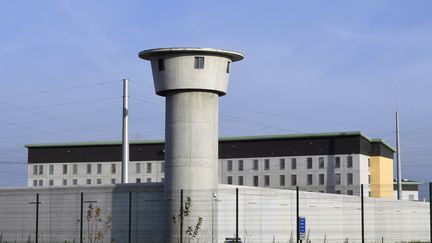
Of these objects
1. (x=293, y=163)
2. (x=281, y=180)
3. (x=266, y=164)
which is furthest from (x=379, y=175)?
(x=266, y=164)

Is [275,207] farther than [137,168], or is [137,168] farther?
[137,168]

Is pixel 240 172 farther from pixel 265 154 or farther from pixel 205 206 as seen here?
pixel 205 206

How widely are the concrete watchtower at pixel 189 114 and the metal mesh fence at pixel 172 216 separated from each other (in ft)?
2.95

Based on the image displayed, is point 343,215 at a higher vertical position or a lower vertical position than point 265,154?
lower

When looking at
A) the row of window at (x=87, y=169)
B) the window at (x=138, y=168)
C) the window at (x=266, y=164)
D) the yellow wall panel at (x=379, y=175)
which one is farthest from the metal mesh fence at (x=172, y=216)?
the window at (x=138, y=168)

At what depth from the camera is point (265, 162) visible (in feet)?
320

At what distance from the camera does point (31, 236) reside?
4781 cm

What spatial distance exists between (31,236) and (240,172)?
173 feet

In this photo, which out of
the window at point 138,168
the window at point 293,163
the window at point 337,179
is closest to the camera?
the window at point 293,163

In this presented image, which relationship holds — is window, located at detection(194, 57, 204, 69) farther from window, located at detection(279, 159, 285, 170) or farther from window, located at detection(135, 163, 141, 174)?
window, located at detection(135, 163, 141, 174)

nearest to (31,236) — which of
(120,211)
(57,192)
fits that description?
(57,192)

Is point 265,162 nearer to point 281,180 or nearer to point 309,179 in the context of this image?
point 281,180

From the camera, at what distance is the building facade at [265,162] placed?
311 ft

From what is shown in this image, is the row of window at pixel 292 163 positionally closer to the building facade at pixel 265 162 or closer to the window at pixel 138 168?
the building facade at pixel 265 162
